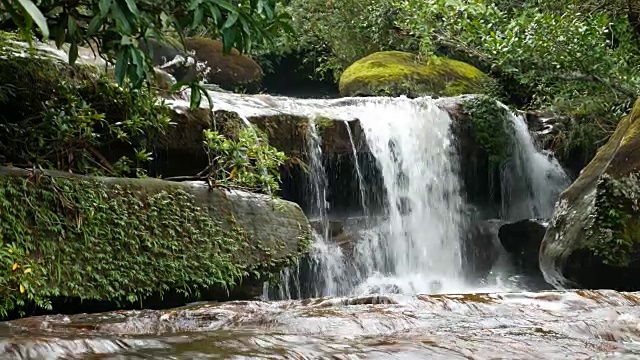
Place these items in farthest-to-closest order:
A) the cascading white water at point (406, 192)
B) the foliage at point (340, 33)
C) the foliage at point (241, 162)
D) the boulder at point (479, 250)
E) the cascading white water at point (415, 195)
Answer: the foliage at point (340, 33) → the boulder at point (479, 250) → the cascading white water at point (415, 195) → the cascading white water at point (406, 192) → the foliage at point (241, 162)

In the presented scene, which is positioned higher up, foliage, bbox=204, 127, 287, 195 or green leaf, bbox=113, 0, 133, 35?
green leaf, bbox=113, 0, 133, 35

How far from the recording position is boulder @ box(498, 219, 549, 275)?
9250 mm

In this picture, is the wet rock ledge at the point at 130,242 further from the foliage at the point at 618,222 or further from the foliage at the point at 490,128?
the foliage at the point at 490,128

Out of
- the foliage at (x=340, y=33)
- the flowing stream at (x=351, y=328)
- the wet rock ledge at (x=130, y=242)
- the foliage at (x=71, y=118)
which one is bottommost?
the flowing stream at (x=351, y=328)

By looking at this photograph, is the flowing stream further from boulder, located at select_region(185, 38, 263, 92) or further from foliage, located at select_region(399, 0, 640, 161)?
boulder, located at select_region(185, 38, 263, 92)

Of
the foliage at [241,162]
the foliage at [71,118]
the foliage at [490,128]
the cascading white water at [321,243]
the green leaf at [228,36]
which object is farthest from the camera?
the foliage at [490,128]

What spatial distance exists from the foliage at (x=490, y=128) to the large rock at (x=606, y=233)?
3.15 m

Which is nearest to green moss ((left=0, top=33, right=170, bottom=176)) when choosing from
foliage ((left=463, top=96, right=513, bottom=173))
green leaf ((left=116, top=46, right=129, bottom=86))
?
green leaf ((left=116, top=46, right=129, bottom=86))

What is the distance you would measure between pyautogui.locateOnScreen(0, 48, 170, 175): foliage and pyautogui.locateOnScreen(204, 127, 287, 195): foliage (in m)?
0.55

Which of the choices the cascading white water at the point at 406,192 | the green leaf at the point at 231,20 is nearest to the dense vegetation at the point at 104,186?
the green leaf at the point at 231,20

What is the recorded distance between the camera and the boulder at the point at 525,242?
9250 mm

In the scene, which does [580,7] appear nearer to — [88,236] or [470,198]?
[470,198]

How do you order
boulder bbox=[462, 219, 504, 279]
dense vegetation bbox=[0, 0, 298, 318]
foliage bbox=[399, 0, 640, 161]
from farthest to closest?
boulder bbox=[462, 219, 504, 279], foliage bbox=[399, 0, 640, 161], dense vegetation bbox=[0, 0, 298, 318]

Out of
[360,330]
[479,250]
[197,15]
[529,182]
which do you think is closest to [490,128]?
[529,182]
